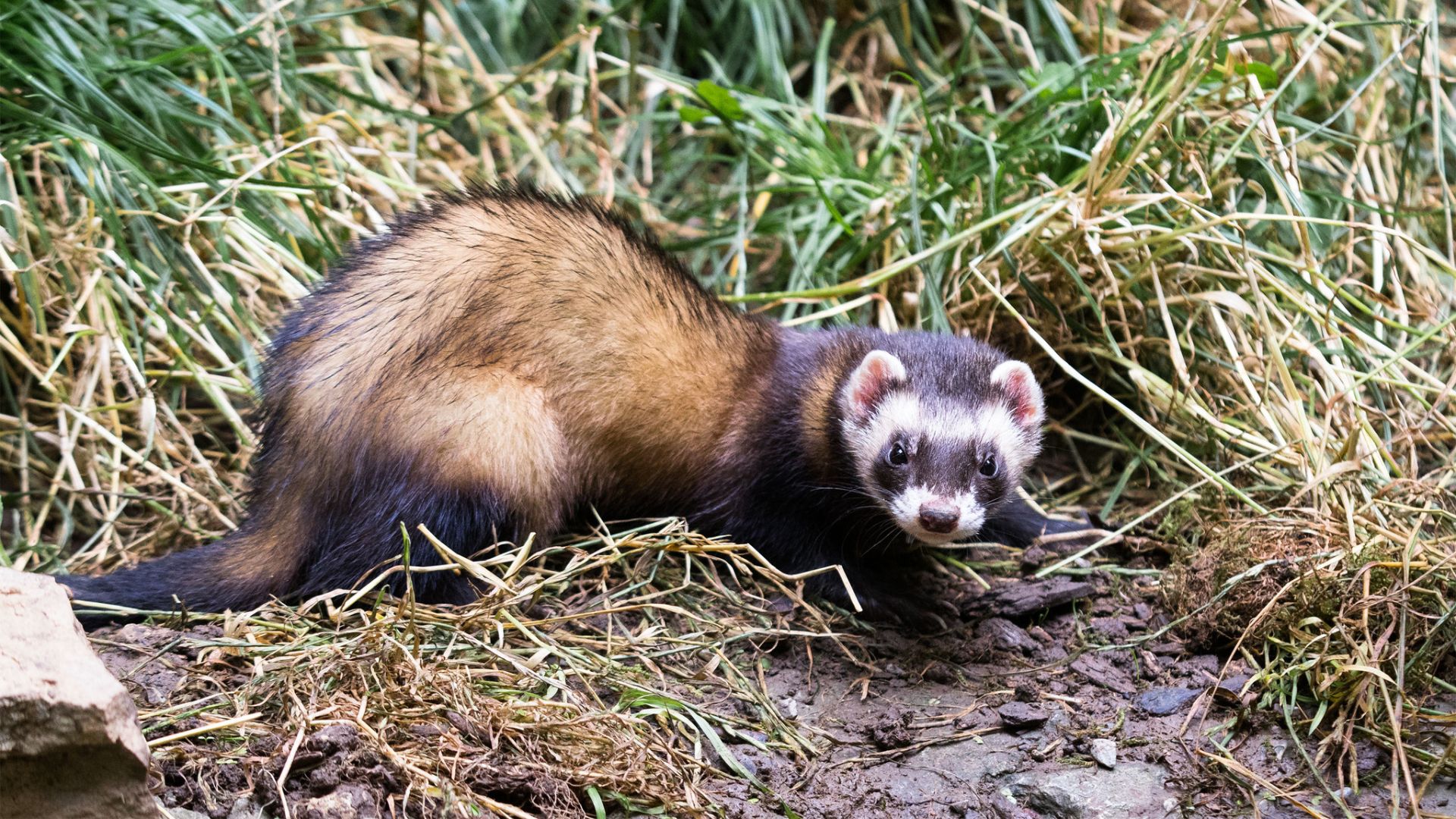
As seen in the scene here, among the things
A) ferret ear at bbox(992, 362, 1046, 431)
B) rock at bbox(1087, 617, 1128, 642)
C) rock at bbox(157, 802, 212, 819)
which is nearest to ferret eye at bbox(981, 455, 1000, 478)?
ferret ear at bbox(992, 362, 1046, 431)

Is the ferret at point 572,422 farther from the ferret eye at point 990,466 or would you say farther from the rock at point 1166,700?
the rock at point 1166,700

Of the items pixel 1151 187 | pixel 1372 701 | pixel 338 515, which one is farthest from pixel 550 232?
pixel 1372 701

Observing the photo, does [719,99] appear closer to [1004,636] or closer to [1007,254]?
[1007,254]

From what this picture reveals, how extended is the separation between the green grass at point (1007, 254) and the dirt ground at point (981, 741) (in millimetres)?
Answer: 161

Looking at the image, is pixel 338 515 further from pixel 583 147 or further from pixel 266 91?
pixel 583 147

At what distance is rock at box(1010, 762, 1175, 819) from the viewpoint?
2.97 m

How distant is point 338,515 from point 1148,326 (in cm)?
290

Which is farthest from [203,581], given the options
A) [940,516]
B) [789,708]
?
[940,516]

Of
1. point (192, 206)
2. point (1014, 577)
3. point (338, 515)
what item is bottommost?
point (1014, 577)

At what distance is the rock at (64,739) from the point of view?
86.8 inches

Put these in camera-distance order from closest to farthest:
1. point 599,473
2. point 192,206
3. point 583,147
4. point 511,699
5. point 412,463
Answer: point 511,699
point 412,463
point 599,473
point 192,206
point 583,147

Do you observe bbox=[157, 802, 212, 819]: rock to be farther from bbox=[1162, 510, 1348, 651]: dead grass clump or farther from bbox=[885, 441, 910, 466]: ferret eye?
bbox=[1162, 510, 1348, 651]: dead grass clump

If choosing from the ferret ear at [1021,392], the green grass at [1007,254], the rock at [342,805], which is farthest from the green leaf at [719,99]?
the rock at [342,805]

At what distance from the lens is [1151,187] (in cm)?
449
